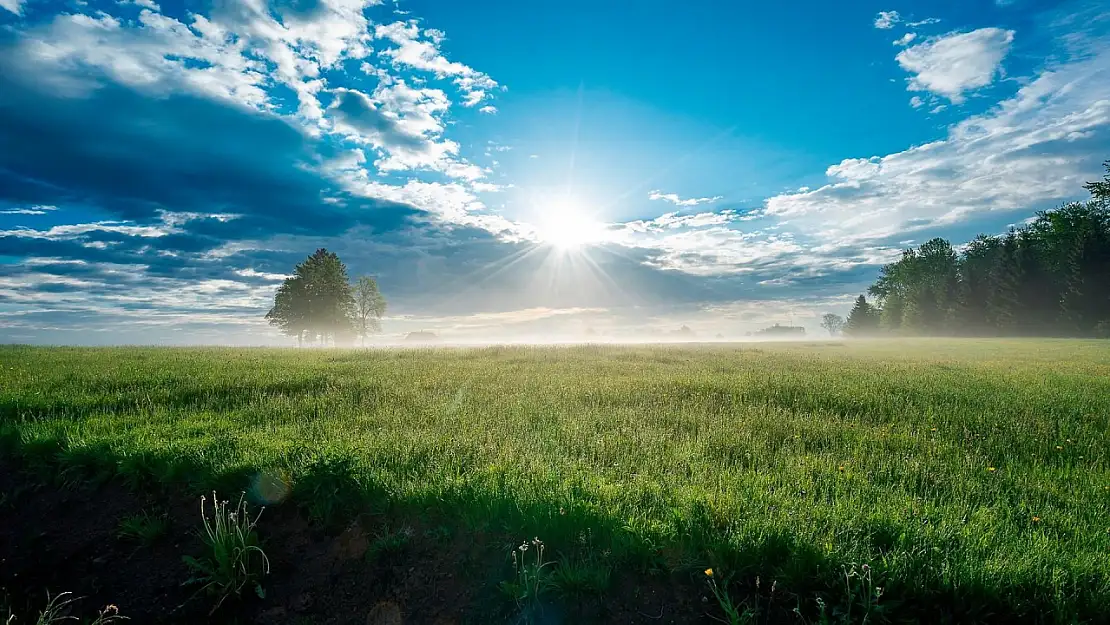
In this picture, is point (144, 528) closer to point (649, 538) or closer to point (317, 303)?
point (649, 538)

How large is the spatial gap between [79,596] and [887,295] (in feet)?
384

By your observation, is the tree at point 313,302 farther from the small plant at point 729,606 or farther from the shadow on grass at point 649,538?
the small plant at point 729,606

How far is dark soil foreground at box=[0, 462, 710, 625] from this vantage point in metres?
4.05

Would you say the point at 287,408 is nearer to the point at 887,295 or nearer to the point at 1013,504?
the point at 1013,504

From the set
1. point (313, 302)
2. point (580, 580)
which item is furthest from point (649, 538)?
point (313, 302)

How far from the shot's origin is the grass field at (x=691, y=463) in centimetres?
413

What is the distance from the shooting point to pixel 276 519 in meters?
5.56

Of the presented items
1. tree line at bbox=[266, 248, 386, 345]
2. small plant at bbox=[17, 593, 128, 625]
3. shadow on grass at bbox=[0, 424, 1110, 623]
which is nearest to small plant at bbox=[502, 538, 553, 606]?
shadow on grass at bbox=[0, 424, 1110, 623]

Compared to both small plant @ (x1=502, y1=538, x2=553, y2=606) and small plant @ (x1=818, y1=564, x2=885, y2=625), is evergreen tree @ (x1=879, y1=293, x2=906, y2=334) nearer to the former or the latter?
small plant @ (x1=818, y1=564, x2=885, y2=625)

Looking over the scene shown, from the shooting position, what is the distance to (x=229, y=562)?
485cm

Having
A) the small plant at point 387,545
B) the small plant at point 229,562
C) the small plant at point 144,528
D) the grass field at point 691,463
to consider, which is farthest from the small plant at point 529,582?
the small plant at point 144,528

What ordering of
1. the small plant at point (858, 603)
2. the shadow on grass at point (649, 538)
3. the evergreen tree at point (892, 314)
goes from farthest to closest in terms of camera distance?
the evergreen tree at point (892, 314)
the shadow on grass at point (649, 538)
the small plant at point (858, 603)

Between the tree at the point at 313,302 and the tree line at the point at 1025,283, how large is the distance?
85.6 meters

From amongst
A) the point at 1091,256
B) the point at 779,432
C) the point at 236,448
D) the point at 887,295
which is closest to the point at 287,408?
the point at 236,448
